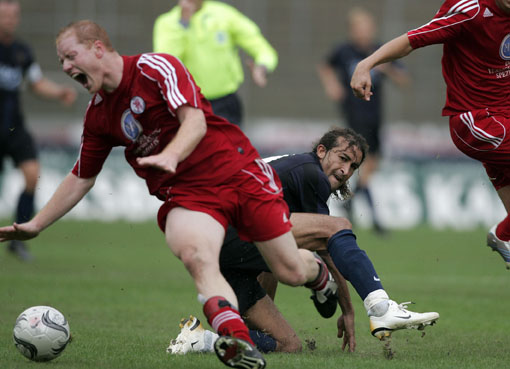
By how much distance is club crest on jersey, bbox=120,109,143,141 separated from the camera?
15.5 feet

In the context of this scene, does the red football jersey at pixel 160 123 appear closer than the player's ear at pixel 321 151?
Yes

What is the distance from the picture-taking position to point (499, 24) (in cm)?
591

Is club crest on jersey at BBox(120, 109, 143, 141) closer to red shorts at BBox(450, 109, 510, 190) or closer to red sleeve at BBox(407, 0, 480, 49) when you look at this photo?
red sleeve at BBox(407, 0, 480, 49)

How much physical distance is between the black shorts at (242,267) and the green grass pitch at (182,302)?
1.70ft

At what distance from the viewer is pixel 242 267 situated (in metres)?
5.69

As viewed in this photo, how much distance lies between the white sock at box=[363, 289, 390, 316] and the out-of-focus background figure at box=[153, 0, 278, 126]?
15.2 feet

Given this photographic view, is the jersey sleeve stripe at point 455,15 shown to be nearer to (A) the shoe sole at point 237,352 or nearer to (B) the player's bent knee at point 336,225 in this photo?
(B) the player's bent knee at point 336,225

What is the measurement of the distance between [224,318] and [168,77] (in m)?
1.27

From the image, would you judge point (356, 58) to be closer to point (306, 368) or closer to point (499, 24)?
point (499, 24)

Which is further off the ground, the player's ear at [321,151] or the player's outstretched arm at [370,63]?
the player's outstretched arm at [370,63]

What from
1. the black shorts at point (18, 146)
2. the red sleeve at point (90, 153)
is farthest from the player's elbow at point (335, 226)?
the black shorts at point (18, 146)

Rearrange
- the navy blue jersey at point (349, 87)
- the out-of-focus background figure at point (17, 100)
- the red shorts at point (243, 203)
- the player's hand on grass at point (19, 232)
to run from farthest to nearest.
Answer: the navy blue jersey at point (349, 87), the out-of-focus background figure at point (17, 100), the player's hand on grass at point (19, 232), the red shorts at point (243, 203)

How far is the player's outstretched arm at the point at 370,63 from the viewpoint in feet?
18.5

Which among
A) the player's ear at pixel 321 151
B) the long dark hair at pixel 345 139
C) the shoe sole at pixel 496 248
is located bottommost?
the shoe sole at pixel 496 248
